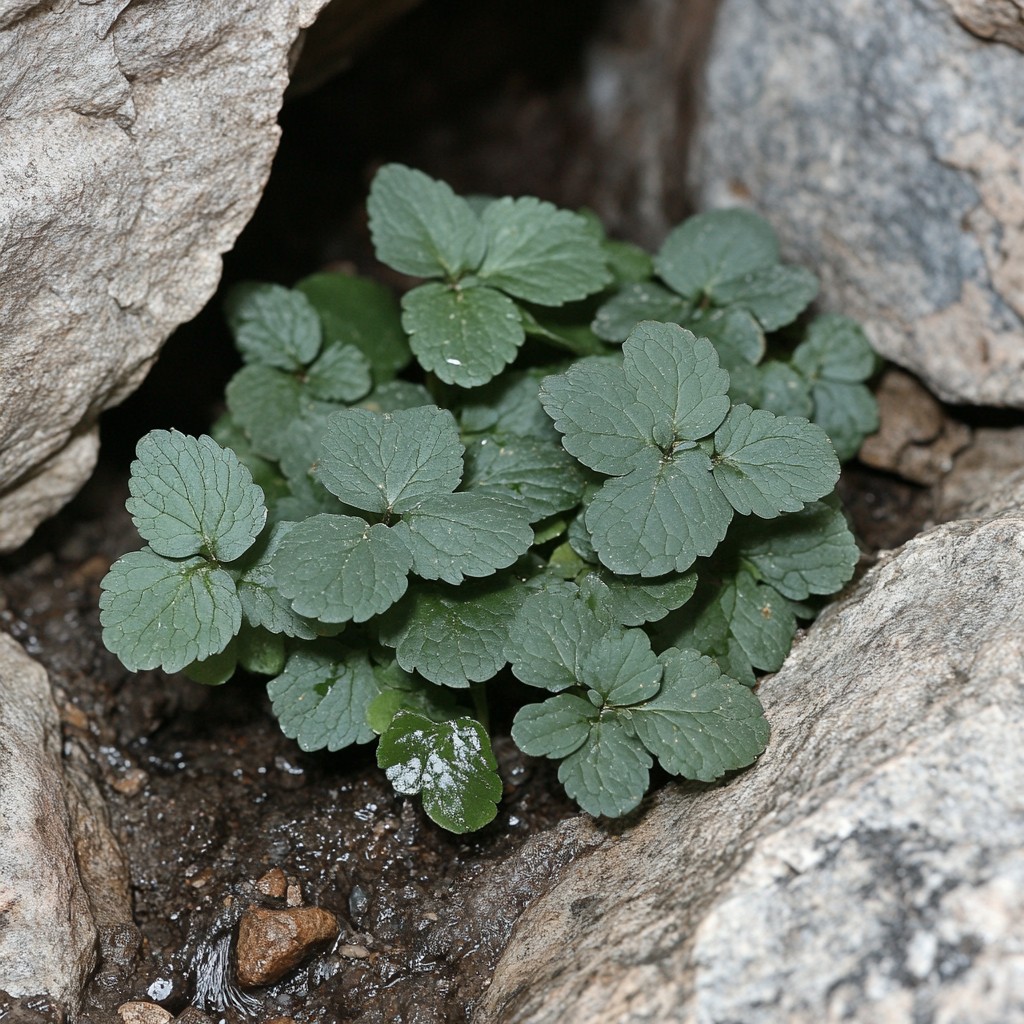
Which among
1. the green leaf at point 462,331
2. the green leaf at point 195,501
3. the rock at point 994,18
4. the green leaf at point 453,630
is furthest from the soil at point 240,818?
the rock at point 994,18

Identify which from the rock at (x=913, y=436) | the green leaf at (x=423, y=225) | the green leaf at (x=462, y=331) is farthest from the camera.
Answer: the rock at (x=913, y=436)

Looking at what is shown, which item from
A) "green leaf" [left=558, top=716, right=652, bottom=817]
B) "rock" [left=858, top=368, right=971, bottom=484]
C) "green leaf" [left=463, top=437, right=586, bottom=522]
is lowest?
"rock" [left=858, top=368, right=971, bottom=484]

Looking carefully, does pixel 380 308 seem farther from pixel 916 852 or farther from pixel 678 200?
pixel 916 852

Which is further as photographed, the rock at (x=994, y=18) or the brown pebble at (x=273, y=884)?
the rock at (x=994, y=18)

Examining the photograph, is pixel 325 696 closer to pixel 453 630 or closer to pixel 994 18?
pixel 453 630

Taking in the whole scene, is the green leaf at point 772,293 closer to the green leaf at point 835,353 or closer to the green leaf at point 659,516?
the green leaf at point 835,353

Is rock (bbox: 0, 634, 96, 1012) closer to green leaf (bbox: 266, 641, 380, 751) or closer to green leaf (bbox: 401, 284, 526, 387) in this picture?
green leaf (bbox: 266, 641, 380, 751)

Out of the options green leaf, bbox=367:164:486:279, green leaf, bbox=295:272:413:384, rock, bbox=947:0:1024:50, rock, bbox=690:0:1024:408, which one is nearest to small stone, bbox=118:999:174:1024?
green leaf, bbox=295:272:413:384
